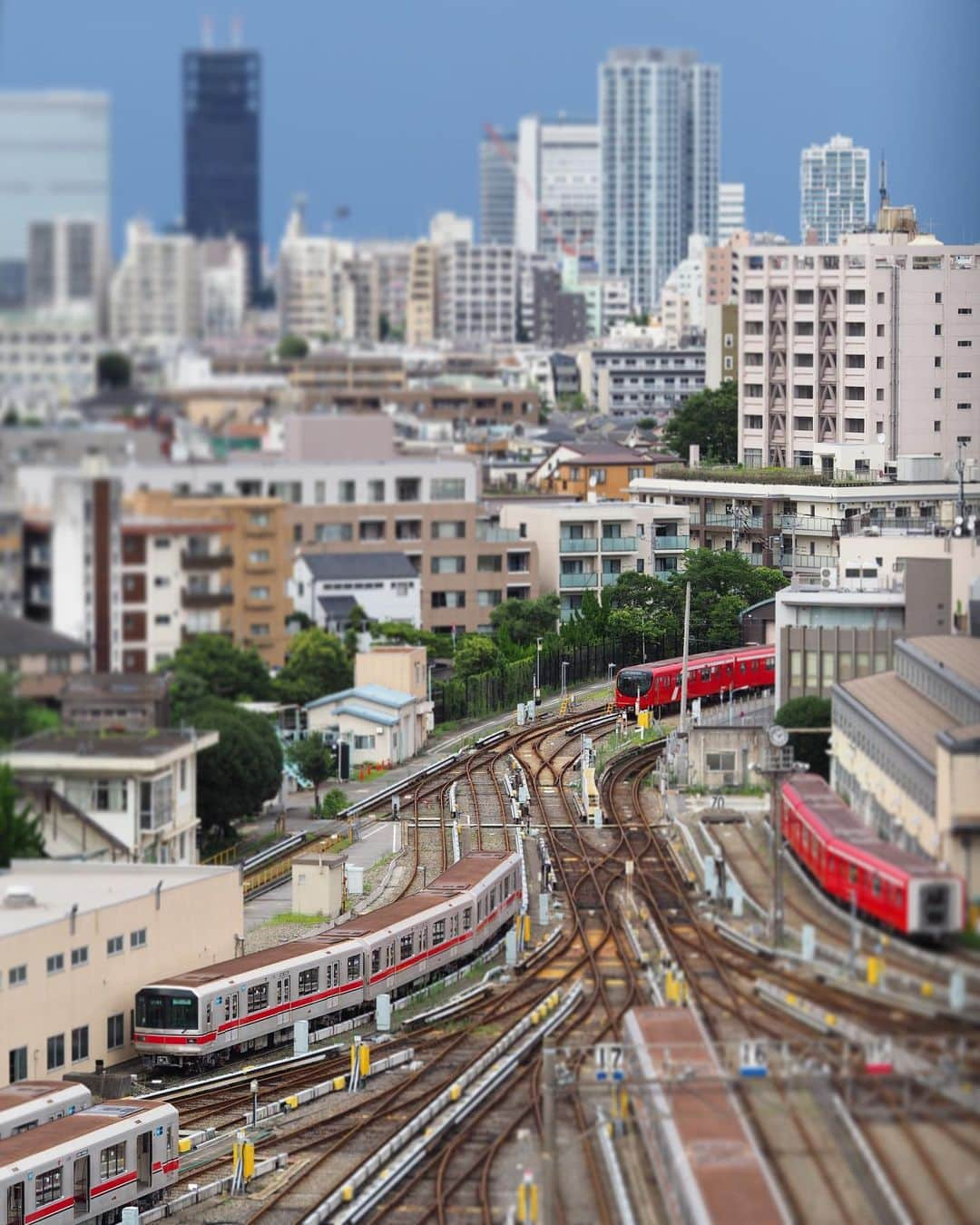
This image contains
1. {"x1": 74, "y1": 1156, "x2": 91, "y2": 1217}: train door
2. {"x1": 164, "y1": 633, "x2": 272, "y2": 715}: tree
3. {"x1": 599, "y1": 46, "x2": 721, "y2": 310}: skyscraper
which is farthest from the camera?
{"x1": 599, "y1": 46, "x2": 721, "y2": 310}: skyscraper

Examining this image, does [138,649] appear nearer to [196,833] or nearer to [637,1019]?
[196,833]

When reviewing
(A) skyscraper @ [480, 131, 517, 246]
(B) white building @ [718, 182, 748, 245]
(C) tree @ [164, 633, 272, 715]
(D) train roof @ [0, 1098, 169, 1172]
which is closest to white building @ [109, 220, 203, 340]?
(C) tree @ [164, 633, 272, 715]

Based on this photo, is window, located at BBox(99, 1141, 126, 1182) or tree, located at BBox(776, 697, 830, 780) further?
window, located at BBox(99, 1141, 126, 1182)

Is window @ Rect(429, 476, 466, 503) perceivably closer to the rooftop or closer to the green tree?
the green tree

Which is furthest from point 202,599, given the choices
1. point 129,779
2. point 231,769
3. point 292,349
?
point 292,349

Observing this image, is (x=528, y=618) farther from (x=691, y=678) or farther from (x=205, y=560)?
(x=205, y=560)
